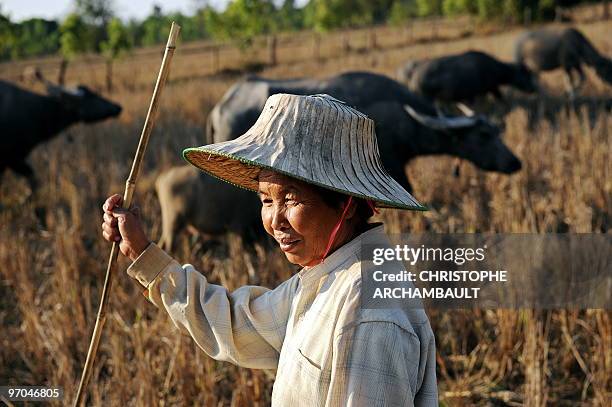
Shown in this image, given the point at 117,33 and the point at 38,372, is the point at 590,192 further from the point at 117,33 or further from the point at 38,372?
the point at 117,33

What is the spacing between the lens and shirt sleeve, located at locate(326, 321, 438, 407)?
1455 millimetres

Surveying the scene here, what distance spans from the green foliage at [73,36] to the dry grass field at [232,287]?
15.6 m

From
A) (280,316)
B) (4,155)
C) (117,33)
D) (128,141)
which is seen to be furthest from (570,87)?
(117,33)

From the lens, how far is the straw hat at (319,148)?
5.27ft

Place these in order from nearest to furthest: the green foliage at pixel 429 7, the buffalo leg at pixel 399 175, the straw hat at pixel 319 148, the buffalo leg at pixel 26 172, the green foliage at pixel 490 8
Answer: the straw hat at pixel 319 148 < the buffalo leg at pixel 399 175 < the buffalo leg at pixel 26 172 < the green foliage at pixel 490 8 < the green foliage at pixel 429 7

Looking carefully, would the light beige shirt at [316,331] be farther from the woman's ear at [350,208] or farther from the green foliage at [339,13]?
the green foliage at [339,13]

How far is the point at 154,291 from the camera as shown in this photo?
75.4 inches

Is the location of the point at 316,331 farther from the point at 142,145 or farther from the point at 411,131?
the point at 411,131

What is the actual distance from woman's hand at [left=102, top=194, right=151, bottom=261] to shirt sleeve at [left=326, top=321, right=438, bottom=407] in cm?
65

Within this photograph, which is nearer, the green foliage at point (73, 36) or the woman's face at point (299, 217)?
the woman's face at point (299, 217)

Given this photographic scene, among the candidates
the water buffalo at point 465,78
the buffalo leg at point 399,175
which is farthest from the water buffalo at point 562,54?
the buffalo leg at point 399,175

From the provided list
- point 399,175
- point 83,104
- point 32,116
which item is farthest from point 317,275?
point 83,104

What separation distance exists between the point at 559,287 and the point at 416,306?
7.88 ft

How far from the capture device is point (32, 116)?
8.11 m
